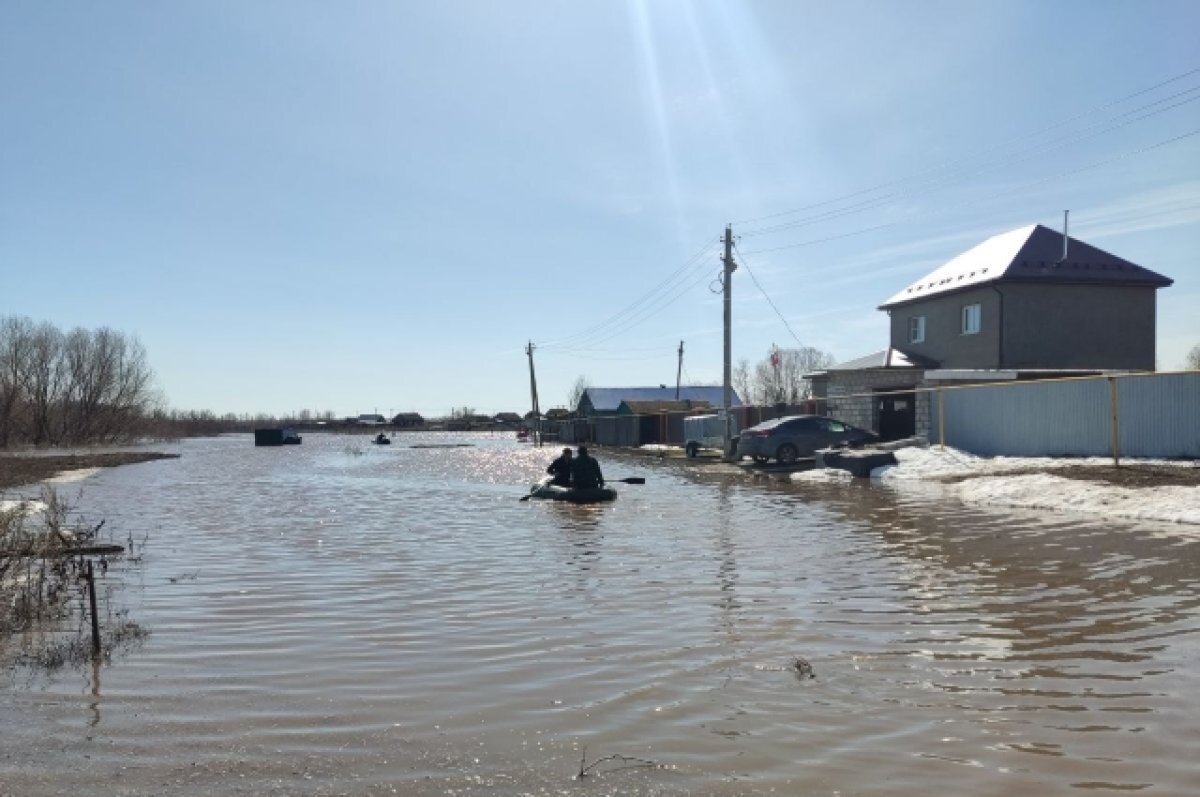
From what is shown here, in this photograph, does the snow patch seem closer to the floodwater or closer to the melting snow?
the floodwater

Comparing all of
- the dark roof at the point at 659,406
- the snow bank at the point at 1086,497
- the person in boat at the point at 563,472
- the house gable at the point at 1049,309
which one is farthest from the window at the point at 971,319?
the dark roof at the point at 659,406

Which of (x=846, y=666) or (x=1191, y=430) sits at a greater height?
(x=1191, y=430)

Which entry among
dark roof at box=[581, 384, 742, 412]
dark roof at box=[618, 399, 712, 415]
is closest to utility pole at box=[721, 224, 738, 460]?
dark roof at box=[618, 399, 712, 415]

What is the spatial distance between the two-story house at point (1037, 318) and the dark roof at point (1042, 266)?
0.12 feet

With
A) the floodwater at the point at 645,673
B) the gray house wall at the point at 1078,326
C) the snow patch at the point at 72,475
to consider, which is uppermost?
the gray house wall at the point at 1078,326

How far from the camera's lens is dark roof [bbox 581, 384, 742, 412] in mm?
73250

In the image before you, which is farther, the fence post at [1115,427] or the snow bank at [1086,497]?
the fence post at [1115,427]

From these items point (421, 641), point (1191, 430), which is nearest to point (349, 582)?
point (421, 641)

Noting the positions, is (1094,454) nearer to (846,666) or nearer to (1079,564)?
(1079,564)

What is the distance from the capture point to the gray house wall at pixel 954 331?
1212 inches

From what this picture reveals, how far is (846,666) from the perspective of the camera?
229 inches

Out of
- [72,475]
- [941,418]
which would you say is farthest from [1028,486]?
[72,475]

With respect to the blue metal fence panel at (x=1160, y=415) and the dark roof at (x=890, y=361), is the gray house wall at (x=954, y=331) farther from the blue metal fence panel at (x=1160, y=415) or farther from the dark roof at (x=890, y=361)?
the blue metal fence panel at (x=1160, y=415)

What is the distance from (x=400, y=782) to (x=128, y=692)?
249 cm
